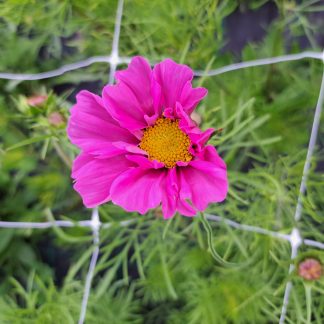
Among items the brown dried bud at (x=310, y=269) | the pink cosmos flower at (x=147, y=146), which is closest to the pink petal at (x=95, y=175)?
the pink cosmos flower at (x=147, y=146)

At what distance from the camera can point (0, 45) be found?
1.10 metres

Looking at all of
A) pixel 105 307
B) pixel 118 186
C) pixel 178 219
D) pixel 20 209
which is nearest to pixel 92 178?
pixel 118 186

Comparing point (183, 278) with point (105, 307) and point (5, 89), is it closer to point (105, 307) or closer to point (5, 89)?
point (105, 307)

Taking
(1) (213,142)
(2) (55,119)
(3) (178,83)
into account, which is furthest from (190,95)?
(2) (55,119)

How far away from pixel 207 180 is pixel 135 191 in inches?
2.9

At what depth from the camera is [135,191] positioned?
45 cm

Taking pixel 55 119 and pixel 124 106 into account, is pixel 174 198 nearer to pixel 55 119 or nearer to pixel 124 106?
pixel 124 106

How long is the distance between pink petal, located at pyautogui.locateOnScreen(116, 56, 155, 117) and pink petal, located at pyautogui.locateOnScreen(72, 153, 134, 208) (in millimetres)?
66

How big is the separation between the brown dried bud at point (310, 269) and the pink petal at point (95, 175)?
29 cm

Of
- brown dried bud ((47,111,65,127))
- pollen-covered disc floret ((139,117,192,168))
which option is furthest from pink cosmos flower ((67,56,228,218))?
brown dried bud ((47,111,65,127))

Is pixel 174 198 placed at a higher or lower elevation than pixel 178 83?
lower

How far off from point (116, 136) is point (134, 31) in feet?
1.62

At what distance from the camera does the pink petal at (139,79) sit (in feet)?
1.47

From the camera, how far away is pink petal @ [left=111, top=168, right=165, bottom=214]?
1.45ft
